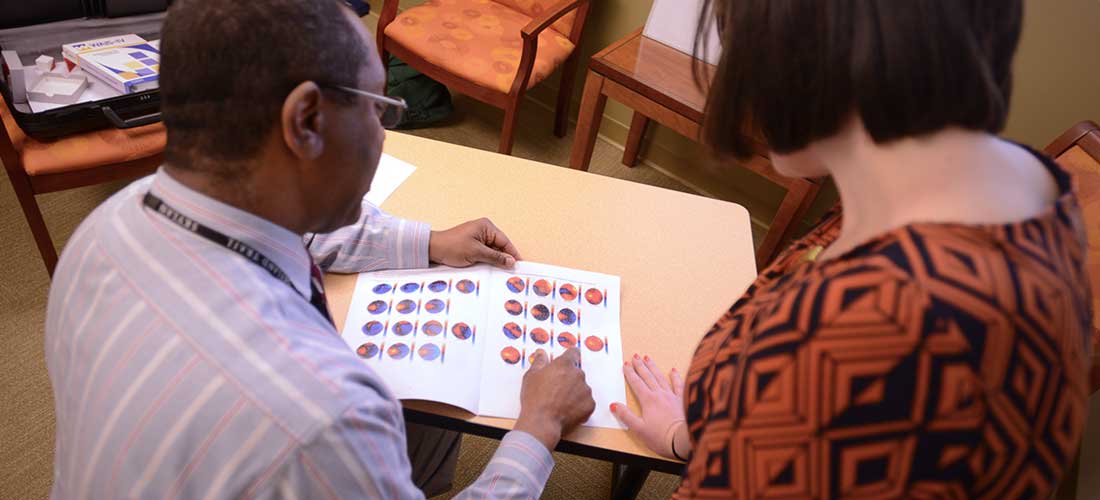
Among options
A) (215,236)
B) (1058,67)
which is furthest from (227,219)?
(1058,67)

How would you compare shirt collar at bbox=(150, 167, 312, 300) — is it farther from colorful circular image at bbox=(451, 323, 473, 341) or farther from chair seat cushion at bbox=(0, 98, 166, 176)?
chair seat cushion at bbox=(0, 98, 166, 176)

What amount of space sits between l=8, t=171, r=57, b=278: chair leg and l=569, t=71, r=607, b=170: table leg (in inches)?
60.8

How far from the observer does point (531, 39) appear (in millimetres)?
2236

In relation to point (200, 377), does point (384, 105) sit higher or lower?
higher

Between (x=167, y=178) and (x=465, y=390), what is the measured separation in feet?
1.55

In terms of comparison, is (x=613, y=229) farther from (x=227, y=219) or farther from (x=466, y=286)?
(x=227, y=219)

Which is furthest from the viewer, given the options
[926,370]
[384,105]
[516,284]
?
[516,284]

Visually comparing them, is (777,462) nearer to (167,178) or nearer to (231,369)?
(231,369)

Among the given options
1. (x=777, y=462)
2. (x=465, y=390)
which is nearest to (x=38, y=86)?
(x=465, y=390)

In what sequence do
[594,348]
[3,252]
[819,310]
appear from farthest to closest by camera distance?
[3,252] → [594,348] → [819,310]

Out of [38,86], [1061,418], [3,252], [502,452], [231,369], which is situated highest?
[1061,418]

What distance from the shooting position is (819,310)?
1.88 feet

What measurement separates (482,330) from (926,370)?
0.67 meters

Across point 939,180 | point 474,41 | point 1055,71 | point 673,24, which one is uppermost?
point 939,180
